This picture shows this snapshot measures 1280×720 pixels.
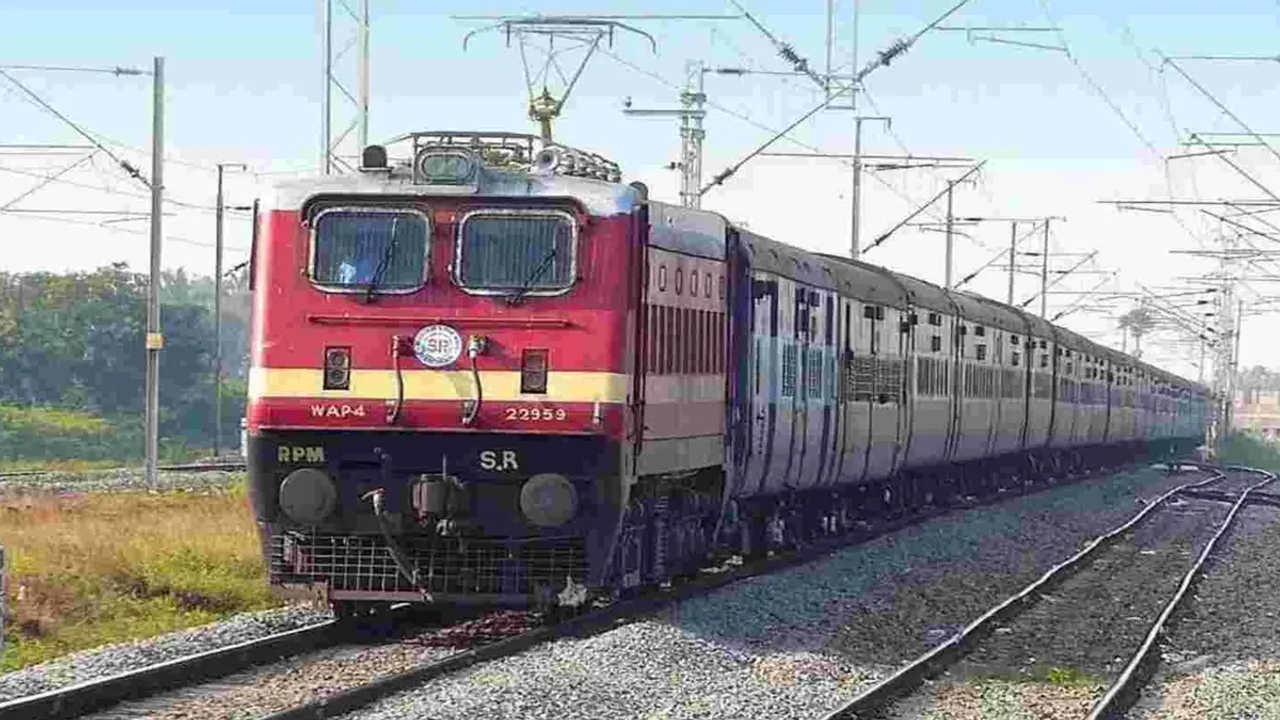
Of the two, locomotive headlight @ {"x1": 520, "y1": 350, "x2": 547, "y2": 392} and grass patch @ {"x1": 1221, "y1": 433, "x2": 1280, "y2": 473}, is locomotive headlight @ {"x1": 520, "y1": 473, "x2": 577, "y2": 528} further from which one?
grass patch @ {"x1": 1221, "y1": 433, "x2": 1280, "y2": 473}

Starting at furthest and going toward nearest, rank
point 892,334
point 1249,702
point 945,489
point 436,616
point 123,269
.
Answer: point 123,269 < point 945,489 < point 892,334 < point 436,616 < point 1249,702

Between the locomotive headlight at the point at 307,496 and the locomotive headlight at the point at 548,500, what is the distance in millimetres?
1351

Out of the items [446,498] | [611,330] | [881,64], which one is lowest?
[446,498]

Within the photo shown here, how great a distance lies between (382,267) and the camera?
1600cm

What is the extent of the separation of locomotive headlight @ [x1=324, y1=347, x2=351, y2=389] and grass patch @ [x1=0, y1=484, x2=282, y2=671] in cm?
270

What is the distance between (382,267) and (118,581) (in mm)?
4978

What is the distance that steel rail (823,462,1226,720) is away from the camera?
1353 cm

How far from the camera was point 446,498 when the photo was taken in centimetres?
1566

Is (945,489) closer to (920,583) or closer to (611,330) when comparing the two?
(920,583)

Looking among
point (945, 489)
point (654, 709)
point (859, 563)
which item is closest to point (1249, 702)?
point (654, 709)

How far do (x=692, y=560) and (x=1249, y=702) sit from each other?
6794mm

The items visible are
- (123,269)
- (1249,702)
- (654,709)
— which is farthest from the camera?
(123,269)

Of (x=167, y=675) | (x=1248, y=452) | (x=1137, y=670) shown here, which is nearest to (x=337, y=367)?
(x=167, y=675)

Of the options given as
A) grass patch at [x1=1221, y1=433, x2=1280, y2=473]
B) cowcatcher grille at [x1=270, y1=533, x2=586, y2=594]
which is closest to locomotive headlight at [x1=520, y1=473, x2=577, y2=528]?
cowcatcher grille at [x1=270, y1=533, x2=586, y2=594]
